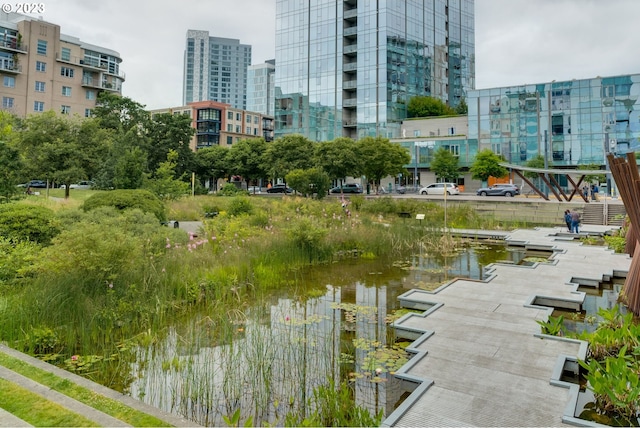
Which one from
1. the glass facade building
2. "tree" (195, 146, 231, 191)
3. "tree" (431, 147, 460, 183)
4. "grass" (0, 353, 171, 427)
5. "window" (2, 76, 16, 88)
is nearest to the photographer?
"grass" (0, 353, 171, 427)

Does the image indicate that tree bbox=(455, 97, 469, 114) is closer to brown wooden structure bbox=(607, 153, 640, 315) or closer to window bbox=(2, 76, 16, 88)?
window bbox=(2, 76, 16, 88)

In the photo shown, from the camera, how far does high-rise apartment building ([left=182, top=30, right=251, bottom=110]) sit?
505 ft

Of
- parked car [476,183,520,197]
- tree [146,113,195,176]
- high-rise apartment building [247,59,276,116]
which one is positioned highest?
high-rise apartment building [247,59,276,116]

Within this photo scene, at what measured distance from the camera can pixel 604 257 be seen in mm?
11883

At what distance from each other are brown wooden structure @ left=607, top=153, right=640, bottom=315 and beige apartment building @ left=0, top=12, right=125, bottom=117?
177 feet

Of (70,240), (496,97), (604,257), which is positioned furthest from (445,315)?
(496,97)

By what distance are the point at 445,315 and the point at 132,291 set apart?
15.7 ft

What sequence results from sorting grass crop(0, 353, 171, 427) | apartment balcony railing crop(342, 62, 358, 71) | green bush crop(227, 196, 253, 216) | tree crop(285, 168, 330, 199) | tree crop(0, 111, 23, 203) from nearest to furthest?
grass crop(0, 353, 171, 427) < tree crop(0, 111, 23, 203) < green bush crop(227, 196, 253, 216) < tree crop(285, 168, 330, 199) < apartment balcony railing crop(342, 62, 358, 71)

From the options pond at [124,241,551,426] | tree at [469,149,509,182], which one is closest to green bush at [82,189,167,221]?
pond at [124,241,551,426]

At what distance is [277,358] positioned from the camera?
517 centimetres

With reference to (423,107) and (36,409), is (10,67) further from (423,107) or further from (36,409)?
(36,409)

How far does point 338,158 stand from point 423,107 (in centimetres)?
2493

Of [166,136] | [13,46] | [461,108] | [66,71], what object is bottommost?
[166,136]

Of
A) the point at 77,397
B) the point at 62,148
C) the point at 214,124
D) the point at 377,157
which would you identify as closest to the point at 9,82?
the point at 214,124
